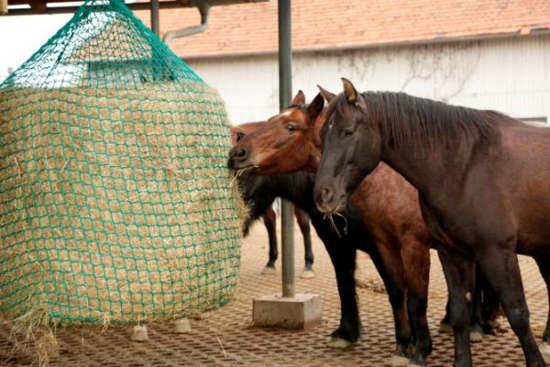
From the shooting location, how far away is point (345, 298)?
6.98 metres

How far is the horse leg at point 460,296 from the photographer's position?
551cm

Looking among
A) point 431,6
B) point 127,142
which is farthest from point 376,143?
point 431,6

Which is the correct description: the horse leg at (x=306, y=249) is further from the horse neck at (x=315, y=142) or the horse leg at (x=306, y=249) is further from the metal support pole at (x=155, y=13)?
the horse neck at (x=315, y=142)

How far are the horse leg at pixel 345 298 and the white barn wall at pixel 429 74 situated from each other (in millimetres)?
15757

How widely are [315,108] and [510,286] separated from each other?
203 centimetres

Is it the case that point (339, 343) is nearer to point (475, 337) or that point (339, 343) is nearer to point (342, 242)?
point (342, 242)

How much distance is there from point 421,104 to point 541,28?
17217 millimetres

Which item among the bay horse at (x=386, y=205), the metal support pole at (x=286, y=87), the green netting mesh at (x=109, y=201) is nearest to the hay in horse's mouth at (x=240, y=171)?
the bay horse at (x=386, y=205)

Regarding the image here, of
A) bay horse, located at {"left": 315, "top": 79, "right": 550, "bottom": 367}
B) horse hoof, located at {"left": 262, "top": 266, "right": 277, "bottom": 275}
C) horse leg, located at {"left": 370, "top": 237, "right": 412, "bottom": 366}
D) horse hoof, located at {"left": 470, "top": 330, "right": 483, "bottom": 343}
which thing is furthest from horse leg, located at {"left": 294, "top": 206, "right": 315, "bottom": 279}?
bay horse, located at {"left": 315, "top": 79, "right": 550, "bottom": 367}

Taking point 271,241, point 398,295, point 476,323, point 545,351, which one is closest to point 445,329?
point 476,323

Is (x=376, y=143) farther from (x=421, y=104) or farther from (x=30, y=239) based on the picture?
(x=30, y=239)

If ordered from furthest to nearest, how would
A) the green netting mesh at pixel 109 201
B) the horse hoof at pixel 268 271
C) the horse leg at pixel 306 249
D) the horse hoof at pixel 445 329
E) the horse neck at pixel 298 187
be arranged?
the horse hoof at pixel 268 271
the horse leg at pixel 306 249
the horse hoof at pixel 445 329
the horse neck at pixel 298 187
the green netting mesh at pixel 109 201

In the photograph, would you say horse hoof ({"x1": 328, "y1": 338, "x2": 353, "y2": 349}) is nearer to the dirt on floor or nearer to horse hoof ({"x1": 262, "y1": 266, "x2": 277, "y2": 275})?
the dirt on floor

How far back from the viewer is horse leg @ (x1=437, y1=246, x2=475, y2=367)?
5508mm
